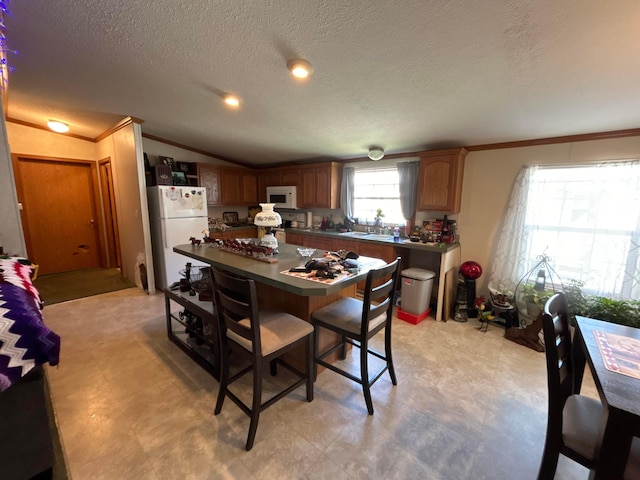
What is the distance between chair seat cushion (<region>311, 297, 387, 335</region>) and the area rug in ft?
12.3

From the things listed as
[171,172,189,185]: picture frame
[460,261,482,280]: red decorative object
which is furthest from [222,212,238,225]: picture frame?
[460,261,482,280]: red decorative object

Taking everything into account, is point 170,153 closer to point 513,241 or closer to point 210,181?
point 210,181

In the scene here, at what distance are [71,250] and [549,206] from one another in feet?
23.6

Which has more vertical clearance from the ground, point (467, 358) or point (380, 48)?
point (380, 48)

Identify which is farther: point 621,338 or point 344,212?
point 344,212

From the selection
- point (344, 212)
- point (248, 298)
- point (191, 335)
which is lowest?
point (191, 335)

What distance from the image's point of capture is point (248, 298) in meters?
1.37

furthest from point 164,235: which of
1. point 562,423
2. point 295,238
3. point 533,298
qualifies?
point 533,298

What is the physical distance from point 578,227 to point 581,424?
94.6 inches

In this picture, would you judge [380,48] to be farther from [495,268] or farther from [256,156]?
[256,156]

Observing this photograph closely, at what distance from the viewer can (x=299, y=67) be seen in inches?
75.2

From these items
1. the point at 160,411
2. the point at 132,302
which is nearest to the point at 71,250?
the point at 132,302

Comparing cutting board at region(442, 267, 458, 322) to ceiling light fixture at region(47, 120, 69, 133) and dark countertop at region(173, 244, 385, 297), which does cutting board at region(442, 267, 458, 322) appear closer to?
dark countertop at region(173, 244, 385, 297)

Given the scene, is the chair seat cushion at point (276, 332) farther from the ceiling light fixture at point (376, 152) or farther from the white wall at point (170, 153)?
the white wall at point (170, 153)
